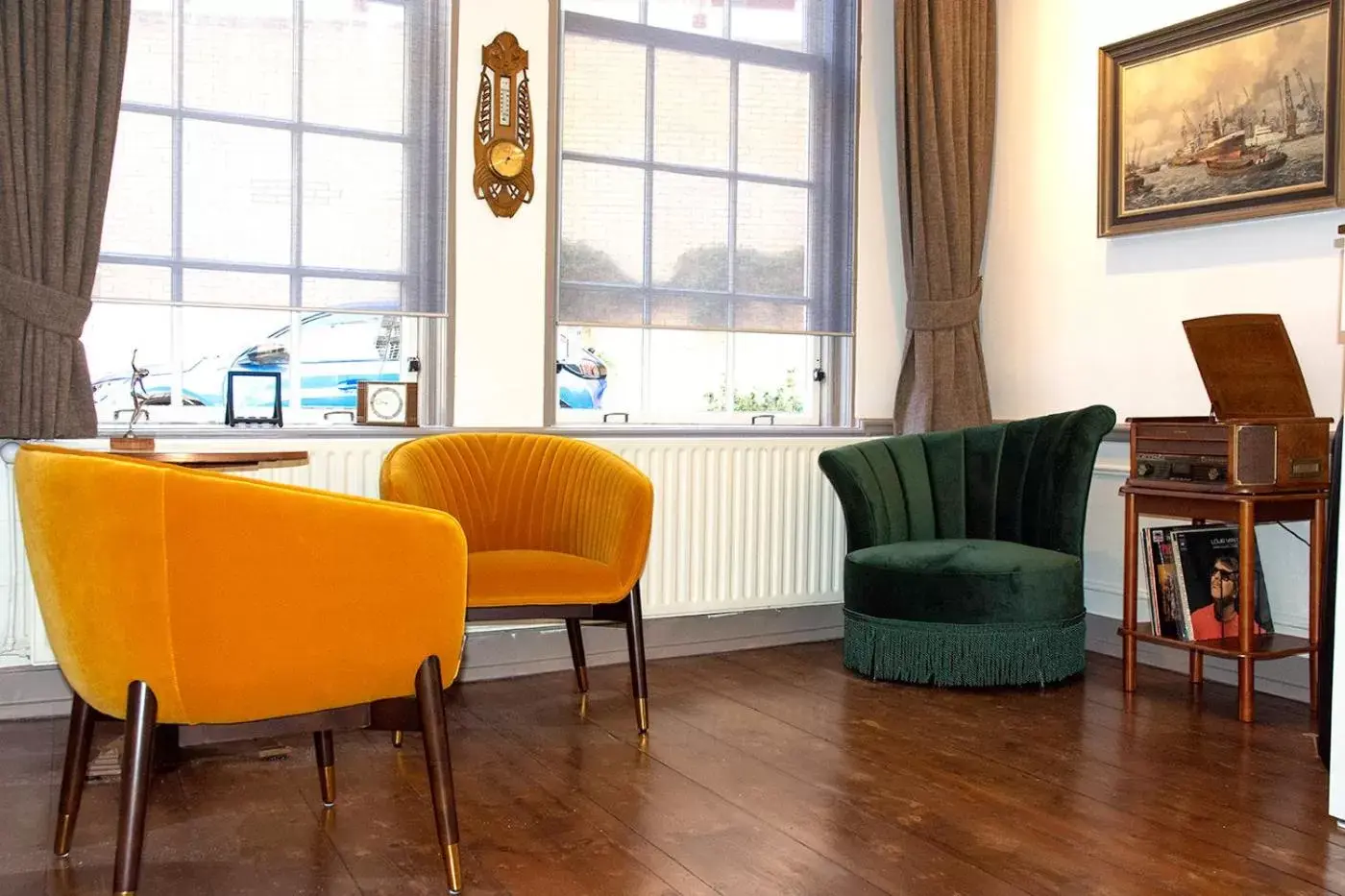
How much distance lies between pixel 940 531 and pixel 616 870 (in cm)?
232

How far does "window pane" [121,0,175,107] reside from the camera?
360cm

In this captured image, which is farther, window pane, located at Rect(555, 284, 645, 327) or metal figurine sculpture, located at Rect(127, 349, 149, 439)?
window pane, located at Rect(555, 284, 645, 327)

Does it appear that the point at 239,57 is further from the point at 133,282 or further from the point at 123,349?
the point at 123,349

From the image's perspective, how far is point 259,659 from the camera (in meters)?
1.97

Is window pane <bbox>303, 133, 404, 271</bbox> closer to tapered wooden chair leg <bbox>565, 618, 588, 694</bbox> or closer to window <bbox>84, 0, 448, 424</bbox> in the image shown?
window <bbox>84, 0, 448, 424</bbox>

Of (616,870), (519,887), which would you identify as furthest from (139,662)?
(616,870)

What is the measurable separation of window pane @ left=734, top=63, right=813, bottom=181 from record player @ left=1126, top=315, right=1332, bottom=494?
174cm

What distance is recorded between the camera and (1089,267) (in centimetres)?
450

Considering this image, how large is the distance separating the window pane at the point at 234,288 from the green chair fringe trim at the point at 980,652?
7.19ft

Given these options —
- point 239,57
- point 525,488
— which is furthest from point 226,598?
point 239,57

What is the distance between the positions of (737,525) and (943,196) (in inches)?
60.1

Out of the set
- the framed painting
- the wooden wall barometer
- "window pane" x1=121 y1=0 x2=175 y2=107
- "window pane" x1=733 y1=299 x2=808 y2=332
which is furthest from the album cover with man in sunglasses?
A: "window pane" x1=121 y1=0 x2=175 y2=107

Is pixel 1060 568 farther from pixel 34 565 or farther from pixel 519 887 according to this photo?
pixel 34 565

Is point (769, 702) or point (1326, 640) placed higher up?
point (1326, 640)
